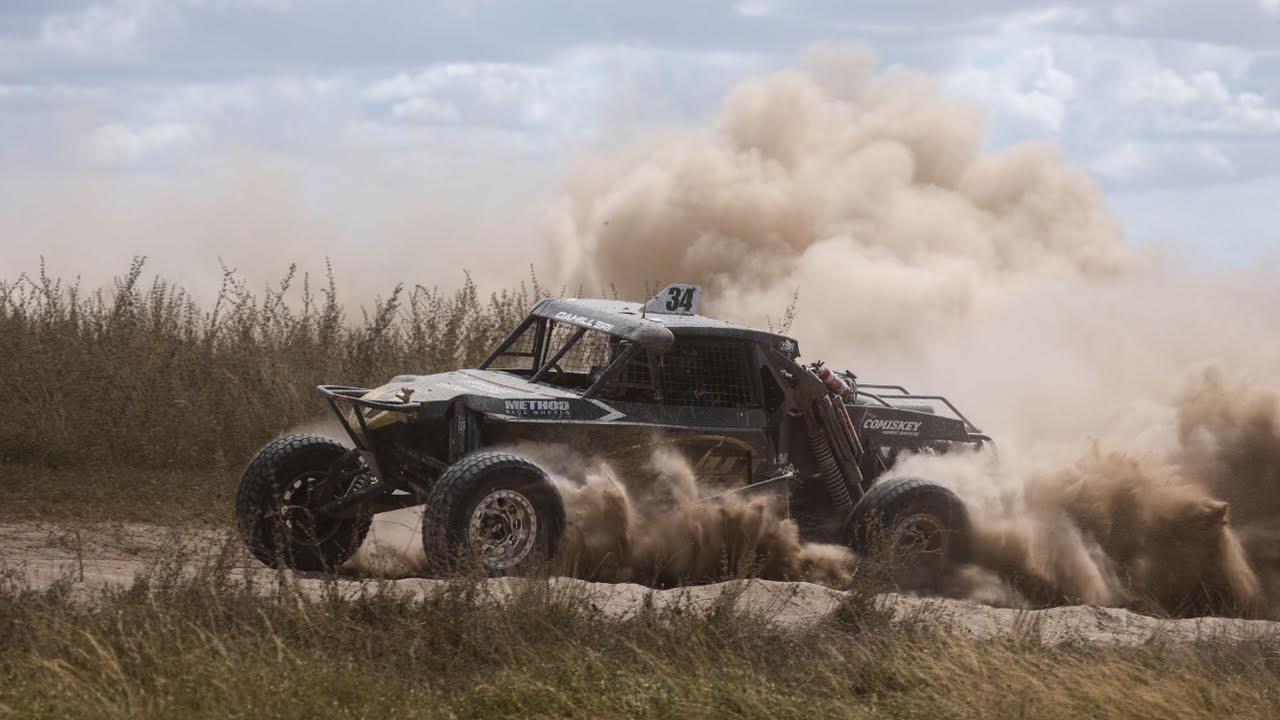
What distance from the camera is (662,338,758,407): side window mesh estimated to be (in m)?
11.2

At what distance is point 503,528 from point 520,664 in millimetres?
2025

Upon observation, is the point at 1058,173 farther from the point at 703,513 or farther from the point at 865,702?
the point at 865,702

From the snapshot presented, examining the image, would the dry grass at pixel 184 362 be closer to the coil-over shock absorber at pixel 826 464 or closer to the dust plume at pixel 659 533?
the dust plume at pixel 659 533

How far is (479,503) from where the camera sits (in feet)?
32.4

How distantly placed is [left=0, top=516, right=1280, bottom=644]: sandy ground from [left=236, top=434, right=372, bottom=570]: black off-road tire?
21 centimetres

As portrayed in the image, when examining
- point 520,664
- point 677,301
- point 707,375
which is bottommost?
point 520,664

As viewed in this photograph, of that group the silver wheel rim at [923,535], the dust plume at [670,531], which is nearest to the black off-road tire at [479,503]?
the dust plume at [670,531]

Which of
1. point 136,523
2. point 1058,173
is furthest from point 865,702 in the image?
point 1058,173

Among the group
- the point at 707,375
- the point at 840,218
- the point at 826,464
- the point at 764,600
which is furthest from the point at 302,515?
the point at 840,218

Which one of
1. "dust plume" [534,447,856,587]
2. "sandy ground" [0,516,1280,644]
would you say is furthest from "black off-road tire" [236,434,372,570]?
"dust plume" [534,447,856,587]

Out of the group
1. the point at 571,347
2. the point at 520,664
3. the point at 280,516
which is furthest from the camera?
the point at 571,347

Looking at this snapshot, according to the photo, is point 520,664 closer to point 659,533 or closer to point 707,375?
point 659,533

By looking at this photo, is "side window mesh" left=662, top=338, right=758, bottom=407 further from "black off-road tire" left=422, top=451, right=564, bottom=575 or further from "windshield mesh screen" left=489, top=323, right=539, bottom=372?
"black off-road tire" left=422, top=451, right=564, bottom=575

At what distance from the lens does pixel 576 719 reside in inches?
292
